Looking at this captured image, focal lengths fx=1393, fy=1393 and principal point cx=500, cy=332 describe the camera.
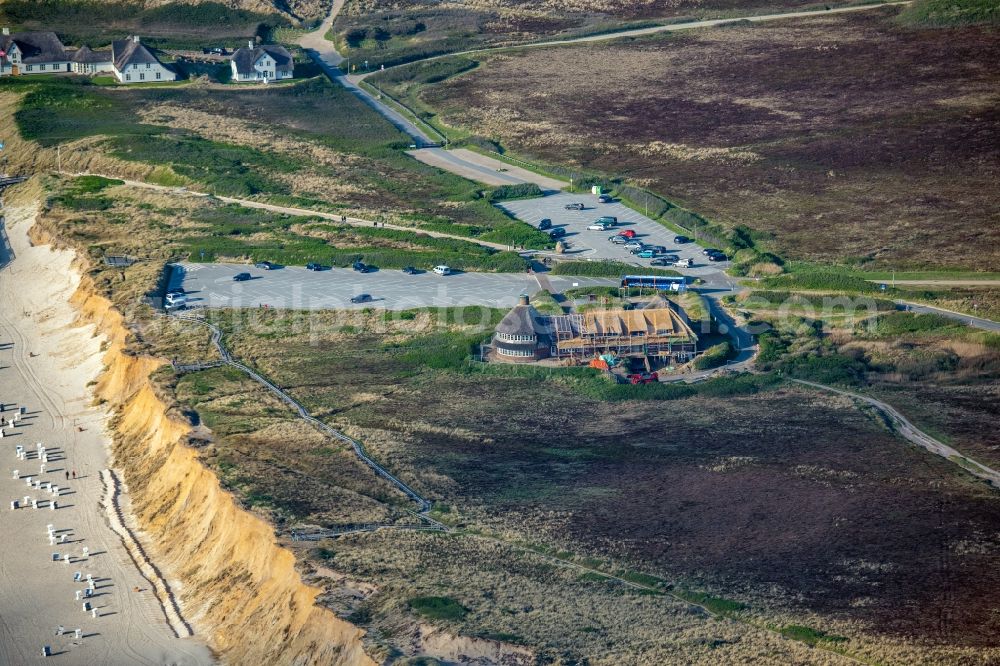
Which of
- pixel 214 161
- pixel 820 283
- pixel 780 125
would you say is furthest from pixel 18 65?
pixel 820 283

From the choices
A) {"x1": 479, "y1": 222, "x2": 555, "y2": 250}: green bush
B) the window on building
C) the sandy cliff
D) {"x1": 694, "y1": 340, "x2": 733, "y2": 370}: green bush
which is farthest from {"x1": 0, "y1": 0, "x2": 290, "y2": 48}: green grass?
{"x1": 694, "y1": 340, "x2": 733, "y2": 370}: green bush

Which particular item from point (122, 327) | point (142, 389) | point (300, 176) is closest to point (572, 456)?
point (142, 389)

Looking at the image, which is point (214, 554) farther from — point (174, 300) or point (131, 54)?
point (131, 54)

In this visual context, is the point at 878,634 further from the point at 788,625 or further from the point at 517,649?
the point at 517,649

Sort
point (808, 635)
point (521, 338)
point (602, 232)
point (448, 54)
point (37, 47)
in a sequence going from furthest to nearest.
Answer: point (448, 54), point (37, 47), point (602, 232), point (521, 338), point (808, 635)

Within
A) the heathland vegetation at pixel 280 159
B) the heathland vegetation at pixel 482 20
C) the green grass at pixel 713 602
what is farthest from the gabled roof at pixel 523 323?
the heathland vegetation at pixel 482 20

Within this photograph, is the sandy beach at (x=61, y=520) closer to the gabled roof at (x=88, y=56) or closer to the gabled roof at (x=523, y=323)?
the gabled roof at (x=523, y=323)
